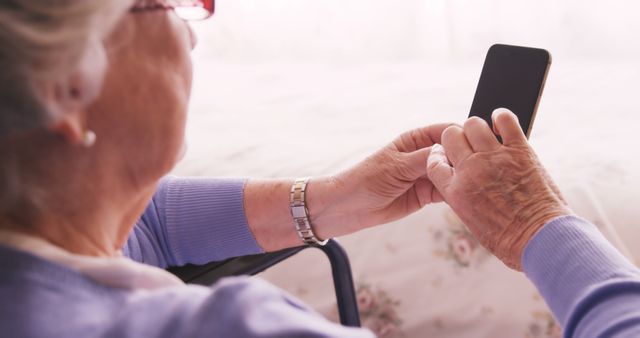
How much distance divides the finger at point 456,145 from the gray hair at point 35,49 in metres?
0.47

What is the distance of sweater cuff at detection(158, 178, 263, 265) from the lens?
88cm

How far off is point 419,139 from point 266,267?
292 mm

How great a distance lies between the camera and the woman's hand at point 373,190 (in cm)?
89

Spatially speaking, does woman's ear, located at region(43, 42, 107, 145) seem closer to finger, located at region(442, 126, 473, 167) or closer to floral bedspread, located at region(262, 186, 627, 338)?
finger, located at region(442, 126, 473, 167)

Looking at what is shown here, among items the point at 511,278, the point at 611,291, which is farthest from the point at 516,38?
the point at 611,291

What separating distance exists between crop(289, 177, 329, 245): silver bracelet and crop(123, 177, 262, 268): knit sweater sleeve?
68mm

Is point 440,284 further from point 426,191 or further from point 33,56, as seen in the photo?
point 33,56

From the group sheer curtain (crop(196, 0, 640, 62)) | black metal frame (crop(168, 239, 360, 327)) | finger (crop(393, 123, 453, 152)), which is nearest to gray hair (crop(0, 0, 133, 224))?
black metal frame (crop(168, 239, 360, 327))

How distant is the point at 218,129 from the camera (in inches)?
57.7

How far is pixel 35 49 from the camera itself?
0.39 m

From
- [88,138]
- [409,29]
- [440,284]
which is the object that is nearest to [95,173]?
[88,138]

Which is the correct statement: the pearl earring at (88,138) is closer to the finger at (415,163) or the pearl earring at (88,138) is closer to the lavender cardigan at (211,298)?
the lavender cardigan at (211,298)

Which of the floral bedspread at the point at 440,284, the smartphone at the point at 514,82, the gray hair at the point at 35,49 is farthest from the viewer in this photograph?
the floral bedspread at the point at 440,284

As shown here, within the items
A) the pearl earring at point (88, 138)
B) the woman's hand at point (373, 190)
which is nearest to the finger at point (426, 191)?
the woman's hand at point (373, 190)
